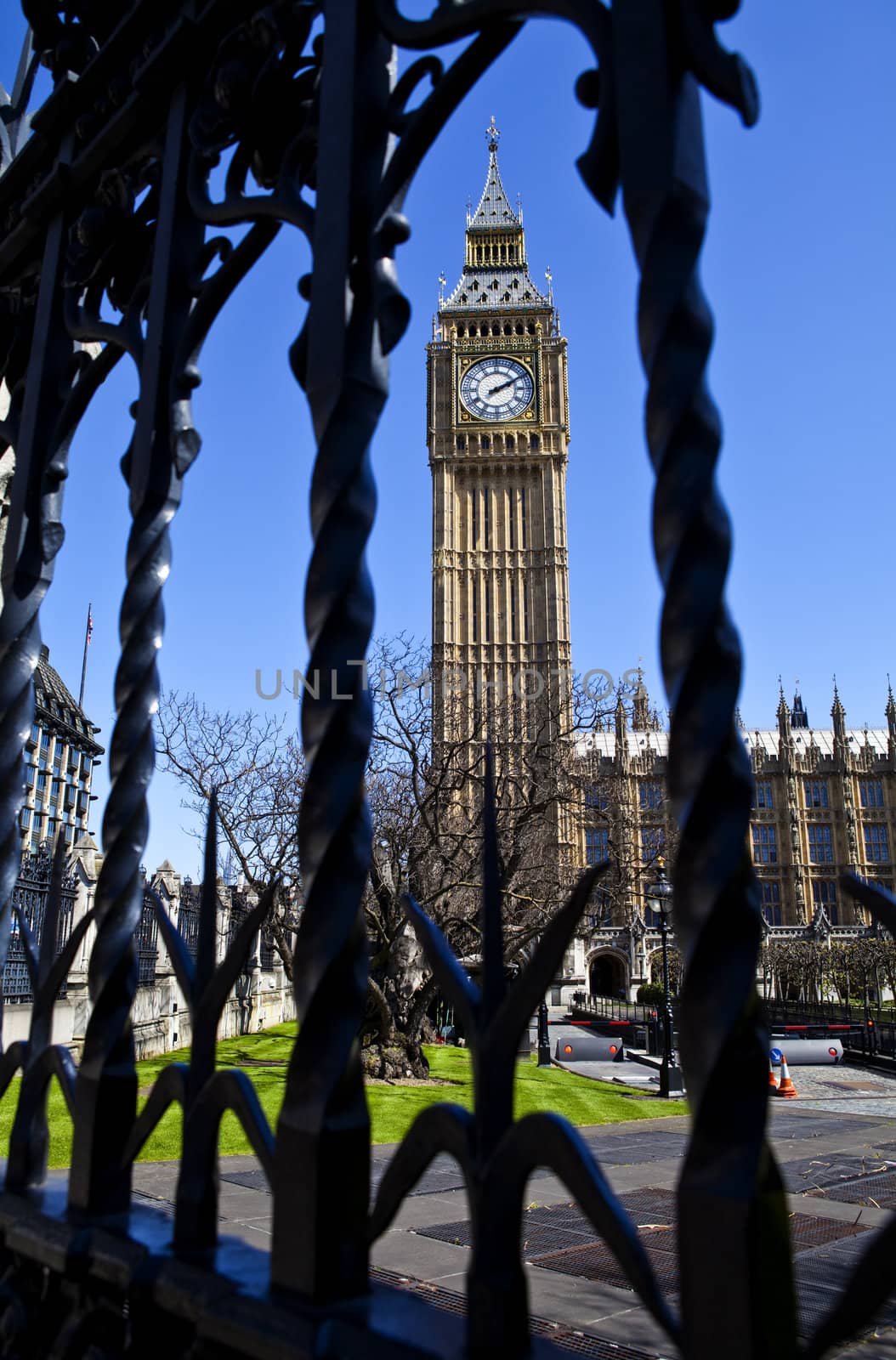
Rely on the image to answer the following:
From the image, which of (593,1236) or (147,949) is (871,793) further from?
(593,1236)

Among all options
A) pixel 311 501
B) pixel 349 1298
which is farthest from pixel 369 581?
pixel 349 1298

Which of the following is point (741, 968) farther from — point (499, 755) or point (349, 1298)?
point (499, 755)

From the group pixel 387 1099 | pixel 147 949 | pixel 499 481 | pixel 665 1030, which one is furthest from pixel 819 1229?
pixel 499 481

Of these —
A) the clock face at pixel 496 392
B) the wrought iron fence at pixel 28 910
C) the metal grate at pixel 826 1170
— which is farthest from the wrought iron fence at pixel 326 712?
the clock face at pixel 496 392

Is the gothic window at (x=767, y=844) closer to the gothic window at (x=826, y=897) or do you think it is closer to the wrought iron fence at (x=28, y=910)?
the gothic window at (x=826, y=897)

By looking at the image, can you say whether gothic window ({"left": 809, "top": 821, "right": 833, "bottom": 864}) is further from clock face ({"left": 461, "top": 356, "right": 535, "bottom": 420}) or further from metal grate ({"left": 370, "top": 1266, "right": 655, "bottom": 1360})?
metal grate ({"left": 370, "top": 1266, "right": 655, "bottom": 1360})

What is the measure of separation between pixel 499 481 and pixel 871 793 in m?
32.8

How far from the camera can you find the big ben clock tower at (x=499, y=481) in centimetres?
6088

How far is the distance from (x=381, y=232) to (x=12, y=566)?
4.70ft

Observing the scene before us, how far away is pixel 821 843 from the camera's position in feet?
212

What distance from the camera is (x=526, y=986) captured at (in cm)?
121

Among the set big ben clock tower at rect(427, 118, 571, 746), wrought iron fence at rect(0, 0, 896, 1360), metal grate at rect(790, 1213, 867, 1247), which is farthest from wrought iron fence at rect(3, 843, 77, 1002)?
big ben clock tower at rect(427, 118, 571, 746)

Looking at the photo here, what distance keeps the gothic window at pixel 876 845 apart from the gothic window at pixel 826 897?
343cm

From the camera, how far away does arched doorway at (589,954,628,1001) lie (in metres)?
56.7
